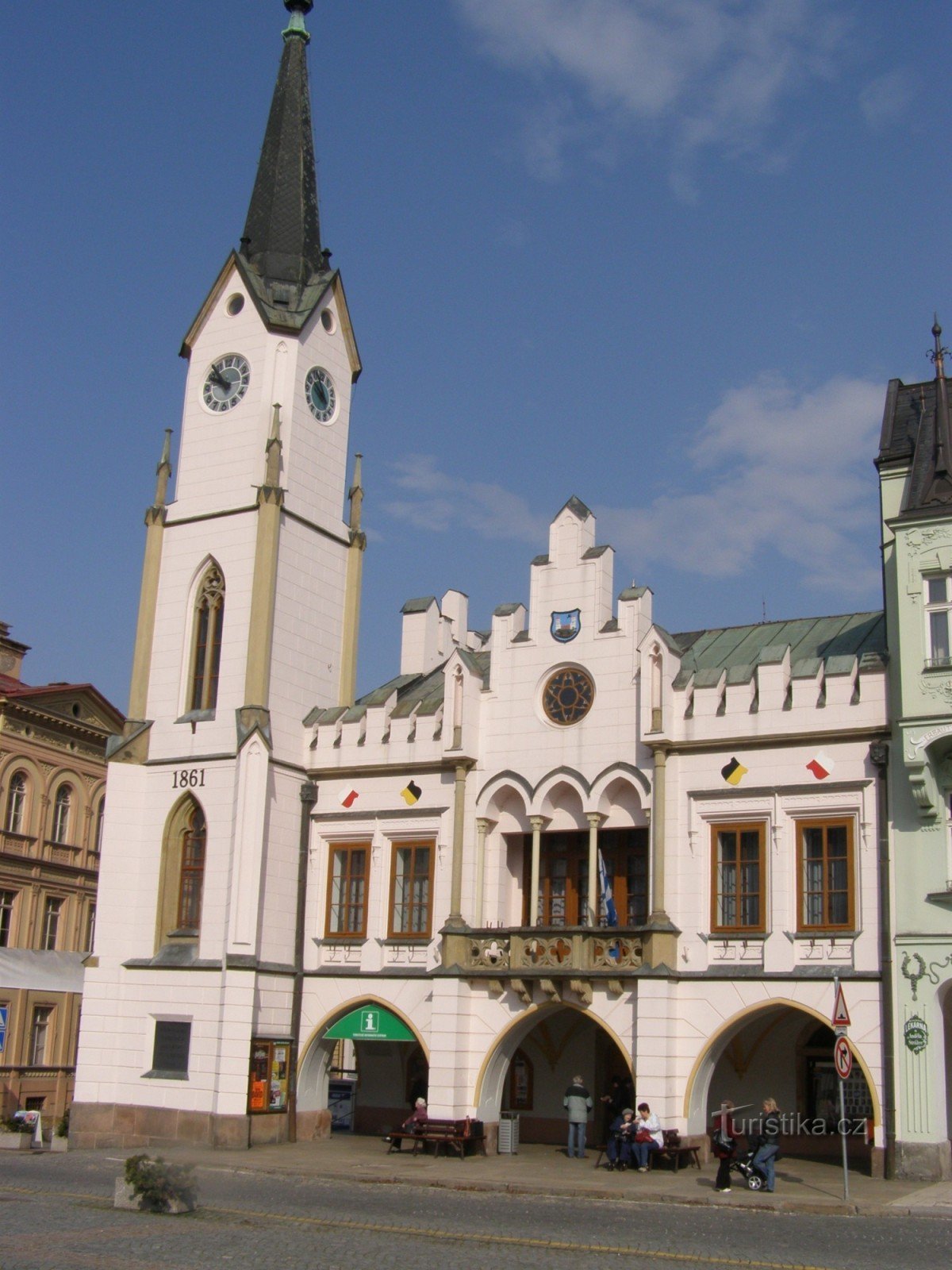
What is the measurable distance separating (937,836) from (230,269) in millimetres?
21259

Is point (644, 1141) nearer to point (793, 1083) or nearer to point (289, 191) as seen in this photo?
point (793, 1083)

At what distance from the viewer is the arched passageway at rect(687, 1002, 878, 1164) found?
29.6 metres

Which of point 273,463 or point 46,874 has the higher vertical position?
point 273,463

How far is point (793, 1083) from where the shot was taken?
98.2ft

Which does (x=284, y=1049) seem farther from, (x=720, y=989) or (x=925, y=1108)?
(x=925, y=1108)

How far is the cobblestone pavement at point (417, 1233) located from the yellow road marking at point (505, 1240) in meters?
0.03

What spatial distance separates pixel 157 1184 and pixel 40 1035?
2774 centimetres

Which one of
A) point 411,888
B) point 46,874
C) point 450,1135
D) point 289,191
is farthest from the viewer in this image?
point 46,874

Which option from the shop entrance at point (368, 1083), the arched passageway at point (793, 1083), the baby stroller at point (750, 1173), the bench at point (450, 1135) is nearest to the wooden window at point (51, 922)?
the shop entrance at point (368, 1083)

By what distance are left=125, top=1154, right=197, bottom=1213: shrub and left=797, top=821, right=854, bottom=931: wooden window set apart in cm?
1247

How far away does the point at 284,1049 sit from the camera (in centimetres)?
3116

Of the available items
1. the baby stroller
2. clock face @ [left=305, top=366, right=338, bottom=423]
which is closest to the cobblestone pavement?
the baby stroller

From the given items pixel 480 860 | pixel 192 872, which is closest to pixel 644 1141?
pixel 480 860

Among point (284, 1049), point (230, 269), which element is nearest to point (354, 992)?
point (284, 1049)
